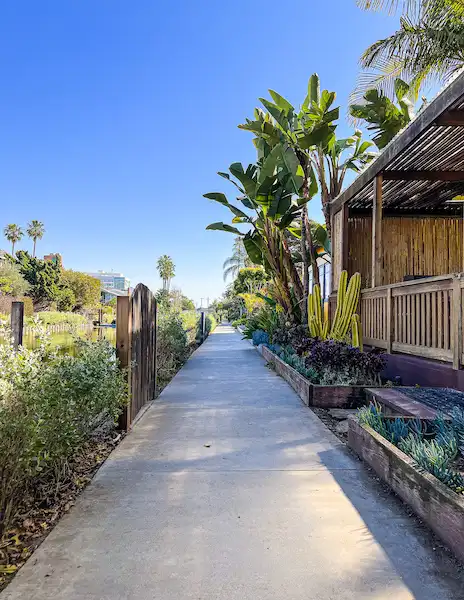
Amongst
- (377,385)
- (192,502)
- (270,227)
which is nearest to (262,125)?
(270,227)

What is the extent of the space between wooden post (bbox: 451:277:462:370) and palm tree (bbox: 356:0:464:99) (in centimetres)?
683

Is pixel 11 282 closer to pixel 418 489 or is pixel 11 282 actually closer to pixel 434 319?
pixel 434 319

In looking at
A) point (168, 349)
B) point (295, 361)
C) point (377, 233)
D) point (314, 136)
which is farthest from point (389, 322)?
point (168, 349)

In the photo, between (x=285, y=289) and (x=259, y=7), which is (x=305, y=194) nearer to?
(x=285, y=289)

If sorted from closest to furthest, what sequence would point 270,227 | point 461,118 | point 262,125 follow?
point 461,118 → point 262,125 → point 270,227

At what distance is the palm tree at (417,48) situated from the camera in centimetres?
878

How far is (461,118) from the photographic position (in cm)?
543

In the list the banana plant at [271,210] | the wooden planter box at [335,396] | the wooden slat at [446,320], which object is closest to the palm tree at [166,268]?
the banana plant at [271,210]

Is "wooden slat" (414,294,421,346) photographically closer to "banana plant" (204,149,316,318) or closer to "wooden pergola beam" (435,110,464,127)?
"wooden pergola beam" (435,110,464,127)

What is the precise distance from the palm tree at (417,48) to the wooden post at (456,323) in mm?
6827

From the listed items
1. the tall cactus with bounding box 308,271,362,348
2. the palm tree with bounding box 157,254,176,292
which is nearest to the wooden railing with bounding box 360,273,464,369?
the tall cactus with bounding box 308,271,362,348

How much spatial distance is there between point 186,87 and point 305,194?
9.70 meters

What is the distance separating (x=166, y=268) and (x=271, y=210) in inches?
3134

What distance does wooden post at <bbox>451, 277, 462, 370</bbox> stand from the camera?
4.72 meters
